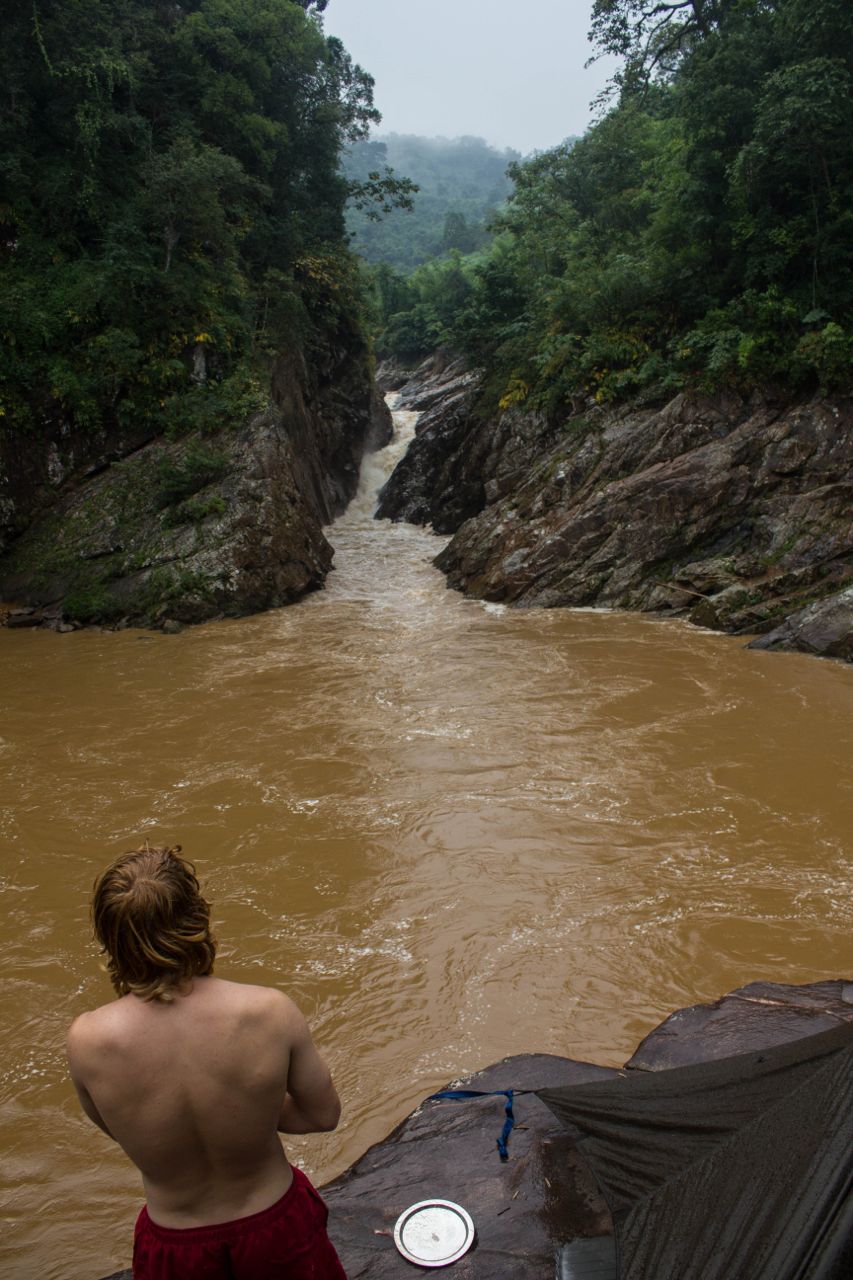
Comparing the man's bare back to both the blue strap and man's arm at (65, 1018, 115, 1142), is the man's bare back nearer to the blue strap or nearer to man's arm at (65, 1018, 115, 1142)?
man's arm at (65, 1018, 115, 1142)

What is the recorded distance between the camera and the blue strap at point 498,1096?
Result: 8.66ft

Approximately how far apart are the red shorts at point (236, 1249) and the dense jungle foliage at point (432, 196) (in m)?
21.2

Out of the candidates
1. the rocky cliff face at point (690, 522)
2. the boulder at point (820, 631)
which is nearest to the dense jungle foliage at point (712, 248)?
the rocky cliff face at point (690, 522)

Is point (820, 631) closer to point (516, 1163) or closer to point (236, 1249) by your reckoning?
point (516, 1163)

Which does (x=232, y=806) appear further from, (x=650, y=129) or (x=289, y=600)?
(x=650, y=129)

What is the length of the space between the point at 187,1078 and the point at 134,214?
1819cm

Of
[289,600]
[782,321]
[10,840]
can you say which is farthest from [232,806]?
[782,321]

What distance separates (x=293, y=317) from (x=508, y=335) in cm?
539

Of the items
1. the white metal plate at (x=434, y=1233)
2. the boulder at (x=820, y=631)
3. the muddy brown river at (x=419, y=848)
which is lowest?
the muddy brown river at (x=419, y=848)

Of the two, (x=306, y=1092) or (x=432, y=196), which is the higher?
(x=432, y=196)

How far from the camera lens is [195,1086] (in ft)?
5.15

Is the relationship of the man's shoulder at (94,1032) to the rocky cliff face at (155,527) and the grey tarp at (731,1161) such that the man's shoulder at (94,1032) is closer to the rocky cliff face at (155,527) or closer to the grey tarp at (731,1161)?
the grey tarp at (731,1161)

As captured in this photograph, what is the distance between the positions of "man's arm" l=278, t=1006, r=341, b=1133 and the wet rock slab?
0.81 m

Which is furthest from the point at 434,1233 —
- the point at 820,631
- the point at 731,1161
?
the point at 820,631
